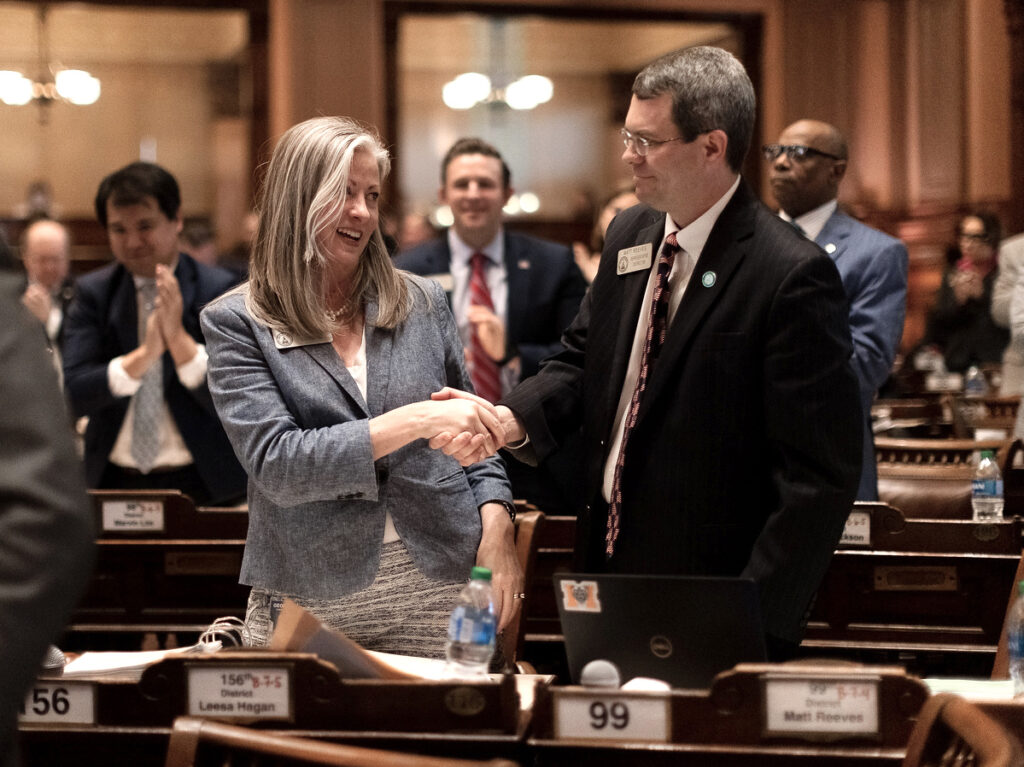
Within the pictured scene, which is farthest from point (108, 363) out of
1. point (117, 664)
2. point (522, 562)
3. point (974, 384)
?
point (974, 384)

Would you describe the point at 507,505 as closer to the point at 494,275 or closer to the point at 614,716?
the point at 614,716

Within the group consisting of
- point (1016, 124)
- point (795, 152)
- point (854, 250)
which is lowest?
point (854, 250)

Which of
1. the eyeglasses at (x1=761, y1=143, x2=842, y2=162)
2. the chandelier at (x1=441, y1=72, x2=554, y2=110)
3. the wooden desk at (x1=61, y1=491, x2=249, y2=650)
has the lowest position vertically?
the wooden desk at (x1=61, y1=491, x2=249, y2=650)

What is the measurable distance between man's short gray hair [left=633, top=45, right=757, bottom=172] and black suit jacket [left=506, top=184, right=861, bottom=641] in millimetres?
144

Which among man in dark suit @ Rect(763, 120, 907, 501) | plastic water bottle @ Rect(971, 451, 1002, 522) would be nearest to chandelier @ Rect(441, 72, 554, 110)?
man in dark suit @ Rect(763, 120, 907, 501)

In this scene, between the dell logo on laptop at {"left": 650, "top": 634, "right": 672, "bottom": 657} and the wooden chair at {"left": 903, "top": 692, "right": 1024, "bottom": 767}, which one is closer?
the wooden chair at {"left": 903, "top": 692, "right": 1024, "bottom": 767}

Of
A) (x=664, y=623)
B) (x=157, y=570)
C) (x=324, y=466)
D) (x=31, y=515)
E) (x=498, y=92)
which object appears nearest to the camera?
(x=31, y=515)

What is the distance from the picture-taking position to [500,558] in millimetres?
2244

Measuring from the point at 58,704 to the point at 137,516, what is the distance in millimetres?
1354

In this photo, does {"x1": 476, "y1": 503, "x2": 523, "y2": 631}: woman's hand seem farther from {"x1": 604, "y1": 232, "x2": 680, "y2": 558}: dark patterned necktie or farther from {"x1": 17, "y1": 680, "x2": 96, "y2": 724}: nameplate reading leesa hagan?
{"x1": 17, "y1": 680, "x2": 96, "y2": 724}: nameplate reading leesa hagan

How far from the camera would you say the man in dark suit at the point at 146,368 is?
346 centimetres

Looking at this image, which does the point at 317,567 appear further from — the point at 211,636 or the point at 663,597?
the point at 663,597

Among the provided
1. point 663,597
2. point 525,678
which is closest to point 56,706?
point 525,678

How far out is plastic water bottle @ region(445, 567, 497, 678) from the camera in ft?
6.11
